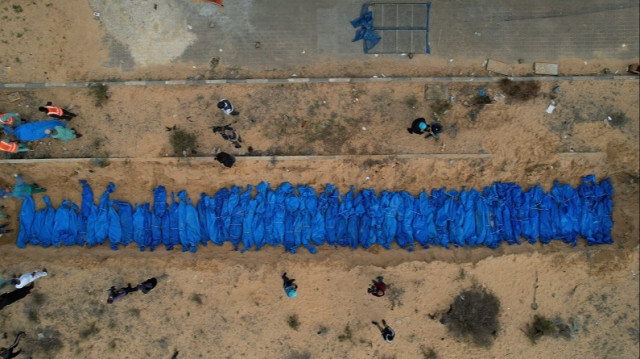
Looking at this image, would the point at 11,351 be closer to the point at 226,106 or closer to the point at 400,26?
the point at 226,106

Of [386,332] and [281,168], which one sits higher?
[281,168]

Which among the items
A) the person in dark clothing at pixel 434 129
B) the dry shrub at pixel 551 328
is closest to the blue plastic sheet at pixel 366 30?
the person in dark clothing at pixel 434 129

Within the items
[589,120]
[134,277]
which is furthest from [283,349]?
[589,120]

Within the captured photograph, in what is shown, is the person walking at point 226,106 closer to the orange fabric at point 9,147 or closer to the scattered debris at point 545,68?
the orange fabric at point 9,147

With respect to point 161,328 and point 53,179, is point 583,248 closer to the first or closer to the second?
point 161,328

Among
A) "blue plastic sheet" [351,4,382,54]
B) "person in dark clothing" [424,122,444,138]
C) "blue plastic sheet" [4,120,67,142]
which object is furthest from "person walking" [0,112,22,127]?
"person in dark clothing" [424,122,444,138]

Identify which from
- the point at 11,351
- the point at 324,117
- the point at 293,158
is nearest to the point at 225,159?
the point at 293,158
